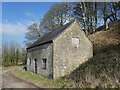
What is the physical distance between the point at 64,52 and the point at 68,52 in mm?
509

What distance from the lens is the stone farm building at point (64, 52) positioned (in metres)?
21.1

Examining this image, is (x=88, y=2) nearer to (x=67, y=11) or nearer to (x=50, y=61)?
(x=67, y=11)

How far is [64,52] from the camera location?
70.9ft

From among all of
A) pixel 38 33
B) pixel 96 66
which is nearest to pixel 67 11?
pixel 38 33

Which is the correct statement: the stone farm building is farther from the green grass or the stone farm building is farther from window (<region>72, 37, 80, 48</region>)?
the green grass

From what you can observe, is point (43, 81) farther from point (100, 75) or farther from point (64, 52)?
point (100, 75)

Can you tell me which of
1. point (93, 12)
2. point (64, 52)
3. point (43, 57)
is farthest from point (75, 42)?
point (93, 12)

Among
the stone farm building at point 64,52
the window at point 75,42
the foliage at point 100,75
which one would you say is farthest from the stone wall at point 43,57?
the foliage at point 100,75

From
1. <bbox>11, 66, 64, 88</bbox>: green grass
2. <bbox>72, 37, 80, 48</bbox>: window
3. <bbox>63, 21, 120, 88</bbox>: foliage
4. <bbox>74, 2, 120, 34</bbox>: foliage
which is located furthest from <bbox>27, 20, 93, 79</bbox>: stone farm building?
<bbox>74, 2, 120, 34</bbox>: foliage

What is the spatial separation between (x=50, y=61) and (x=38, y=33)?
1068 inches

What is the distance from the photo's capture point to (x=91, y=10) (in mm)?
36250

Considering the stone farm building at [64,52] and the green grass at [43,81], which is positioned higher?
the stone farm building at [64,52]

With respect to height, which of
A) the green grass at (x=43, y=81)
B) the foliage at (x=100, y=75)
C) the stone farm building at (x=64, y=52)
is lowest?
the green grass at (x=43, y=81)

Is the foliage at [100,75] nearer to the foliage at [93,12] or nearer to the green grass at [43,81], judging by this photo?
the green grass at [43,81]
